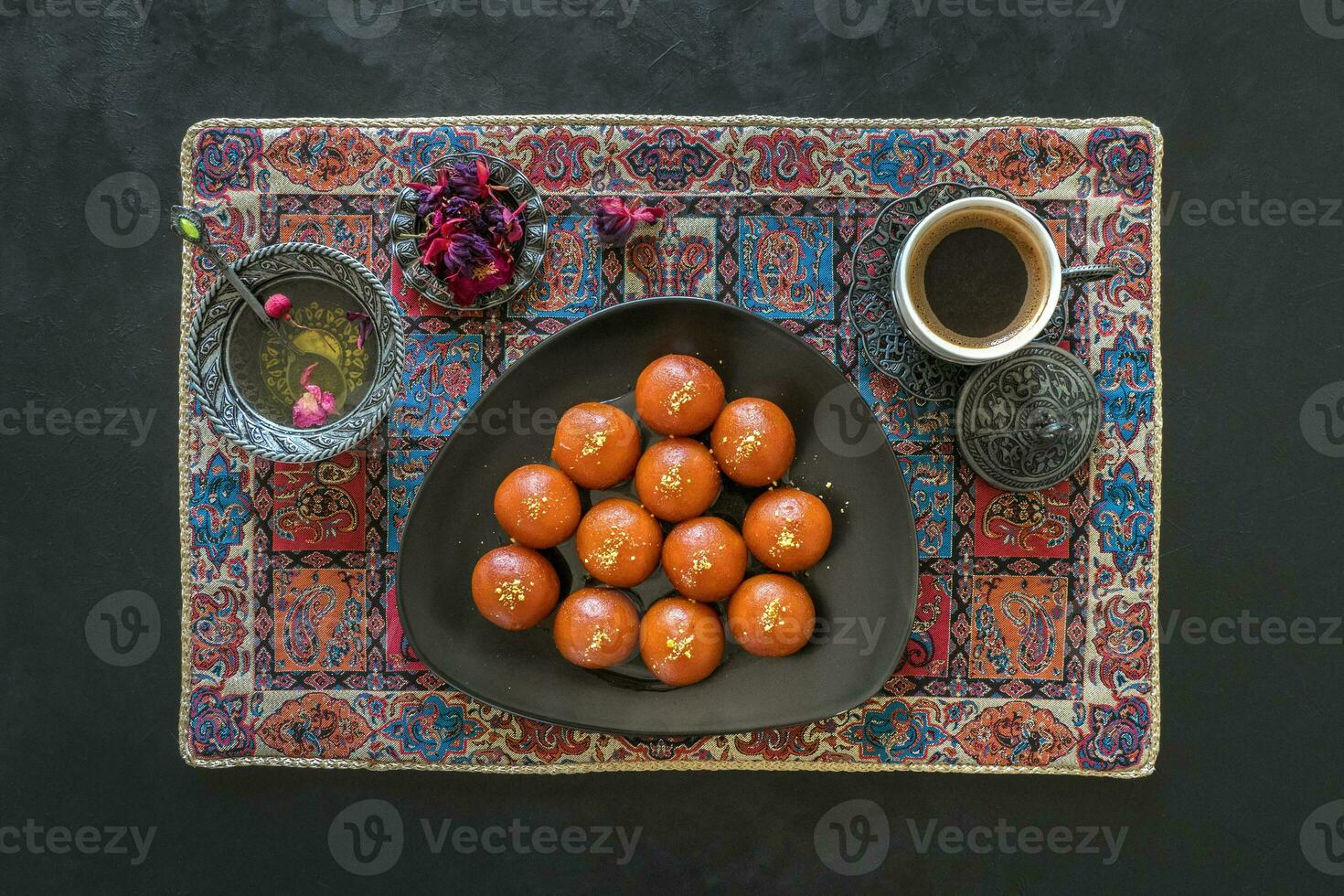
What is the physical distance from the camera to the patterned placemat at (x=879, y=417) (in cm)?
119

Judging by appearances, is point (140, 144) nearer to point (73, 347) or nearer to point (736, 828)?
point (73, 347)

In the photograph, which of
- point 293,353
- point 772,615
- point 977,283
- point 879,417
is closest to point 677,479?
point 772,615

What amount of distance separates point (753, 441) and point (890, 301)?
311 mm

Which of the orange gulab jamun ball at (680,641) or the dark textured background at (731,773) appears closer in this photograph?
the orange gulab jamun ball at (680,641)

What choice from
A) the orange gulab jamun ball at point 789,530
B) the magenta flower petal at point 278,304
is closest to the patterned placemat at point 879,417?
the magenta flower petal at point 278,304

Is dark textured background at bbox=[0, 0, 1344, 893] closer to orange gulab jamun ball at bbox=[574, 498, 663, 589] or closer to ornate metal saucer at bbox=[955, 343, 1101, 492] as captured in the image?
ornate metal saucer at bbox=[955, 343, 1101, 492]

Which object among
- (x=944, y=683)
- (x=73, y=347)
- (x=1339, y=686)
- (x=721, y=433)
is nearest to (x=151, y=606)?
(x=73, y=347)

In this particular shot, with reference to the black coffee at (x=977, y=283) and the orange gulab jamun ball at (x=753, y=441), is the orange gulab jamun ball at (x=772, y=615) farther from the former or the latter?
the black coffee at (x=977, y=283)

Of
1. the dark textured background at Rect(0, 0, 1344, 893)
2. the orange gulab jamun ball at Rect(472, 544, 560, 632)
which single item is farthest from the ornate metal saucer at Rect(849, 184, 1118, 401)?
the orange gulab jamun ball at Rect(472, 544, 560, 632)

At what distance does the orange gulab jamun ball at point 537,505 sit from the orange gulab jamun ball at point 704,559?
144 mm

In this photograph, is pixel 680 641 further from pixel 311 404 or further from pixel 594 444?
pixel 311 404

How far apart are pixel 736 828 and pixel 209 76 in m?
1.43

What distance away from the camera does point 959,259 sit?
1.08 metres

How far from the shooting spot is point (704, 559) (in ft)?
3.37
